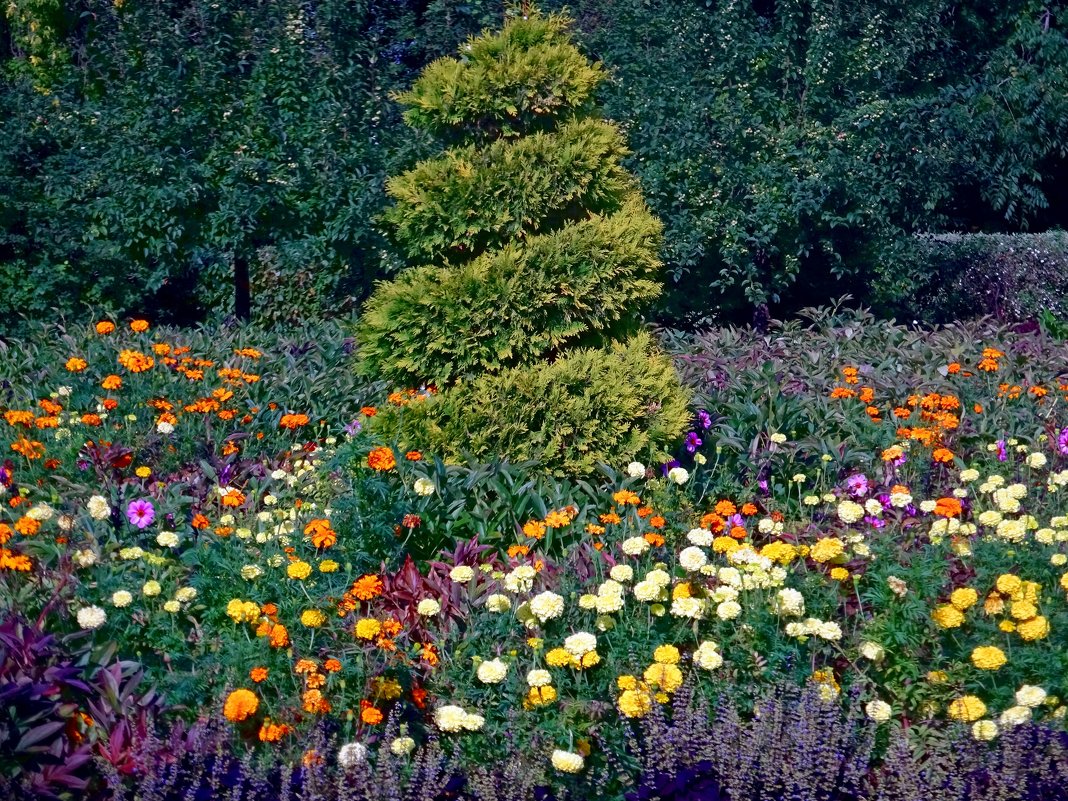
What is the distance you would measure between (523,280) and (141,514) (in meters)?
1.70

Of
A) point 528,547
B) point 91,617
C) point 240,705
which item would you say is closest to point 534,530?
point 528,547

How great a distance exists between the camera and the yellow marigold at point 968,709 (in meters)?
2.65

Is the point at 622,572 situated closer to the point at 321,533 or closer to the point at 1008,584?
the point at 321,533

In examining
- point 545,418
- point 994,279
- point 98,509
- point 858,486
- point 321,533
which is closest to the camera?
point 321,533

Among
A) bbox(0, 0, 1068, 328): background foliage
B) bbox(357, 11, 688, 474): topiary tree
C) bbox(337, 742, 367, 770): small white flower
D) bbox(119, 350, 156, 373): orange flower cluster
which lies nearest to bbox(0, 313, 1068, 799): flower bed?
bbox(337, 742, 367, 770): small white flower

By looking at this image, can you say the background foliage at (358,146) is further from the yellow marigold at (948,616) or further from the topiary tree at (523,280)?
the yellow marigold at (948,616)

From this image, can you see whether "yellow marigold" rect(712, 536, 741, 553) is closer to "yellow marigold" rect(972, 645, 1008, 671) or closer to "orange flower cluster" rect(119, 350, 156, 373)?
"yellow marigold" rect(972, 645, 1008, 671)

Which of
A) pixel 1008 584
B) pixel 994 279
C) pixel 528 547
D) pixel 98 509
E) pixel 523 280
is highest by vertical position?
pixel 523 280

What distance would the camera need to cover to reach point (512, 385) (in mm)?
4203

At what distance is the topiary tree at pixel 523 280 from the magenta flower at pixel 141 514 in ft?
3.35

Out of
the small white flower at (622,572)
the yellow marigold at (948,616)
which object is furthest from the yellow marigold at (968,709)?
the small white flower at (622,572)

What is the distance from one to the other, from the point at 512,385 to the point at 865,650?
1840 millimetres

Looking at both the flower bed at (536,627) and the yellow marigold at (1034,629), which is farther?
the yellow marigold at (1034,629)

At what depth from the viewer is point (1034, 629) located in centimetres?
276
